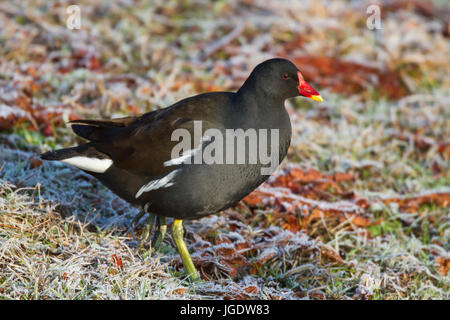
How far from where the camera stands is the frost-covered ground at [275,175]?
3.67 m

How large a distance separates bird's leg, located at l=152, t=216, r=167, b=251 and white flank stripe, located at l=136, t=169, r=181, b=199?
1.49ft

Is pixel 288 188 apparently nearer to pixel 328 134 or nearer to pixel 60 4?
pixel 328 134

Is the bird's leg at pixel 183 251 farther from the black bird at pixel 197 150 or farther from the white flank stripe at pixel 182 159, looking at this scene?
the white flank stripe at pixel 182 159

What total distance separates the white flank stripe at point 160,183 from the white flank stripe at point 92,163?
304mm

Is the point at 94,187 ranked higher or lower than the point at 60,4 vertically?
lower

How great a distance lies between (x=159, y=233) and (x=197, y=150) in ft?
2.87

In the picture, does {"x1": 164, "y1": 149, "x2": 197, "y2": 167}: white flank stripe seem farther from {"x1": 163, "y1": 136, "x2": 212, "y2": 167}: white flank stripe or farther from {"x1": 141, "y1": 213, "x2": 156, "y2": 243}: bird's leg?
{"x1": 141, "y1": 213, "x2": 156, "y2": 243}: bird's leg

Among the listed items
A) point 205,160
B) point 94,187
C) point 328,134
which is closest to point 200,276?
point 205,160

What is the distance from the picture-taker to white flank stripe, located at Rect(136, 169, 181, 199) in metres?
3.59

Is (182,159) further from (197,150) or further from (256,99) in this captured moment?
(256,99)

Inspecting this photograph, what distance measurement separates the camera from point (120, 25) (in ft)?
23.9

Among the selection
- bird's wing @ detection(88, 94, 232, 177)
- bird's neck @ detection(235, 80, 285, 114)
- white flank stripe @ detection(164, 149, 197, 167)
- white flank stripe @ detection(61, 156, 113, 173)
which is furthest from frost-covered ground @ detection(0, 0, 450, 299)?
bird's neck @ detection(235, 80, 285, 114)

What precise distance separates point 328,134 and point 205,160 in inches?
102
